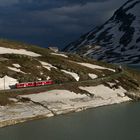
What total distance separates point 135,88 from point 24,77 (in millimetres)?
39940

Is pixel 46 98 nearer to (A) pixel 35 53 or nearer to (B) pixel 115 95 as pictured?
(B) pixel 115 95

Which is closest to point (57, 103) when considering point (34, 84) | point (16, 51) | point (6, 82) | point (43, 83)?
point (34, 84)

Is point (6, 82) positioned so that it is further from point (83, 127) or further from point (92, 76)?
point (83, 127)

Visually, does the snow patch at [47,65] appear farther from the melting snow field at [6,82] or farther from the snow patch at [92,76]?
the melting snow field at [6,82]

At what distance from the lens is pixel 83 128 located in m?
80.2

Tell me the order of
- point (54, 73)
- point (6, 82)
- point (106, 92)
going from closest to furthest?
point (6, 82), point (106, 92), point (54, 73)

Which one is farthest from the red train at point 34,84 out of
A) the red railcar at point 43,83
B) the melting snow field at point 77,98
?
the melting snow field at point 77,98

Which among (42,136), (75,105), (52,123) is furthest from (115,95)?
(42,136)

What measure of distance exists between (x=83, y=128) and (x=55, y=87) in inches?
1598

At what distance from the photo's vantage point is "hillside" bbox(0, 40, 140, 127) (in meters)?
94.5

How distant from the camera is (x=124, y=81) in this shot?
5758 inches

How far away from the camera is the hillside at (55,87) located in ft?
310

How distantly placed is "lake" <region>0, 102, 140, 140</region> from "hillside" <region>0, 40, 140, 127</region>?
4.39 m

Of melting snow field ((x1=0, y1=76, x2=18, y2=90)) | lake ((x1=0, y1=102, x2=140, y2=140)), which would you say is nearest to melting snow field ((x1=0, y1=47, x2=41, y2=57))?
melting snow field ((x1=0, y1=76, x2=18, y2=90))
